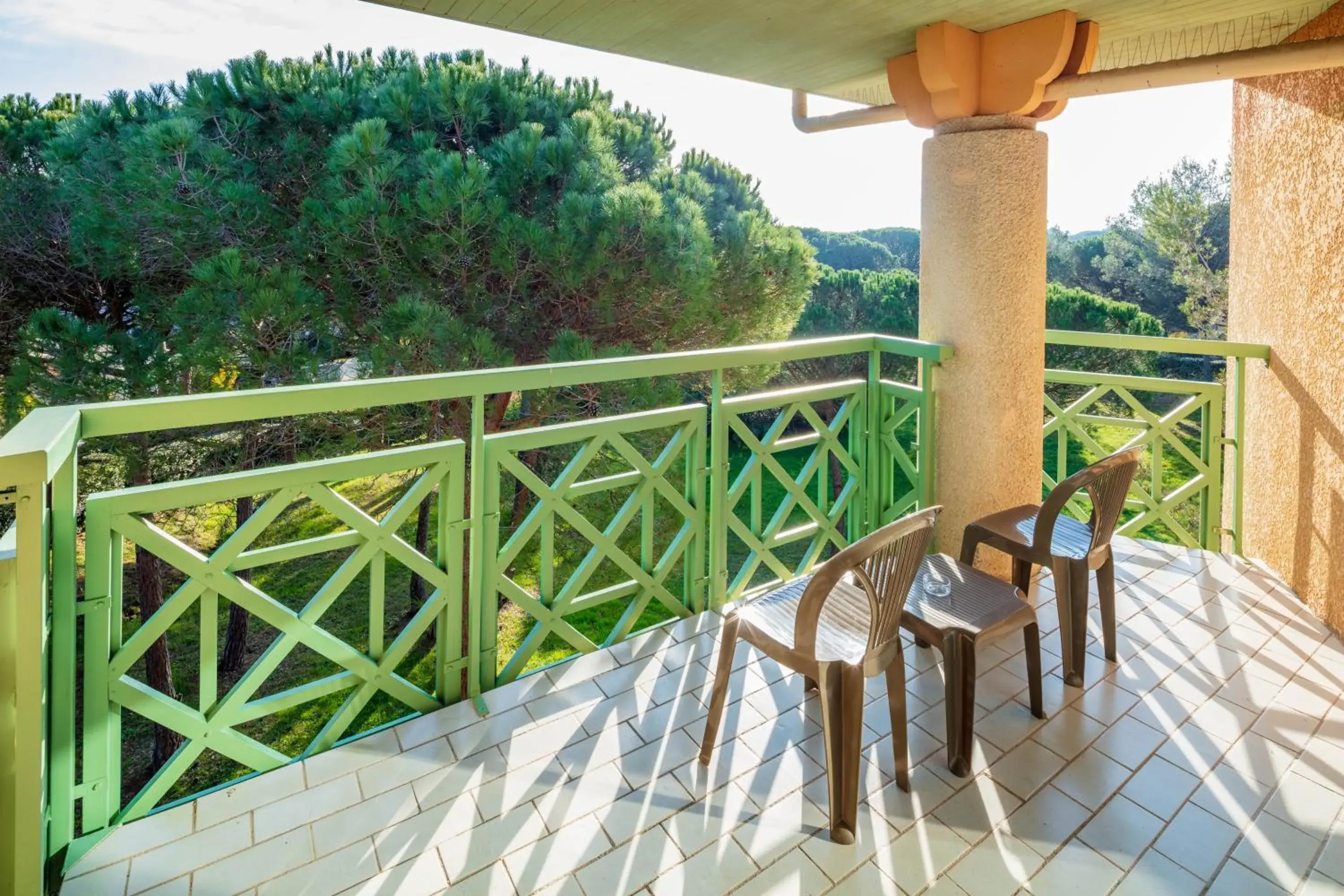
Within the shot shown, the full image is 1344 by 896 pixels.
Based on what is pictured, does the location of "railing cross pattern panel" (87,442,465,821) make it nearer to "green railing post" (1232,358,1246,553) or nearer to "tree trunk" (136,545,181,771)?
"green railing post" (1232,358,1246,553)

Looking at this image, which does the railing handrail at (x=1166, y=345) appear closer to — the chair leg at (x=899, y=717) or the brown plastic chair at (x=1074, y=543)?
the brown plastic chair at (x=1074, y=543)

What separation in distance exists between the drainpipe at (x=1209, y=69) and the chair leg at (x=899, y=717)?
2420 millimetres

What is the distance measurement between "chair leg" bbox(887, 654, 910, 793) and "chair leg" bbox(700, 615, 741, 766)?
1.33 feet

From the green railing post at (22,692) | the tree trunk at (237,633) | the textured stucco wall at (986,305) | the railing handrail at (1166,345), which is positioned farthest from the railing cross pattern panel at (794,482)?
the tree trunk at (237,633)

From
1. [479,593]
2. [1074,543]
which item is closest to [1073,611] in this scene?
[1074,543]

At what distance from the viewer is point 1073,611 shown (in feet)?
7.97

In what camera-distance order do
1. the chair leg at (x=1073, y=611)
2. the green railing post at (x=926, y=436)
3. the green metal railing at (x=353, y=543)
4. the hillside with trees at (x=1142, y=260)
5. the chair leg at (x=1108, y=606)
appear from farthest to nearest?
the hillside with trees at (x=1142, y=260)
the green railing post at (x=926, y=436)
the chair leg at (x=1108, y=606)
the chair leg at (x=1073, y=611)
the green metal railing at (x=353, y=543)

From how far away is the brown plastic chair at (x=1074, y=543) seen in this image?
2307 mm

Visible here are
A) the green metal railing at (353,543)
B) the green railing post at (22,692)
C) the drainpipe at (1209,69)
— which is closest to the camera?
the green railing post at (22,692)

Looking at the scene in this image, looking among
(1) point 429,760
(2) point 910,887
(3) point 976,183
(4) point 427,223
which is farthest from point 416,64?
(2) point 910,887

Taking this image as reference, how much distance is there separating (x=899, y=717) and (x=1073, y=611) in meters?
0.86

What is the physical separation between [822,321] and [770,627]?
12.5 metres

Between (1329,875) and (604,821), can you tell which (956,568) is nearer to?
(1329,875)

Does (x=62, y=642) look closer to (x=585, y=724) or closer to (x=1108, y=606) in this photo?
(x=585, y=724)
